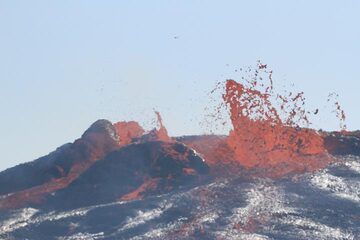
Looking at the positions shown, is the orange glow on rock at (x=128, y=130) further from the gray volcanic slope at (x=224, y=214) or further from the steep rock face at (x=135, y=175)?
the gray volcanic slope at (x=224, y=214)

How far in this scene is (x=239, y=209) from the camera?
4097 cm

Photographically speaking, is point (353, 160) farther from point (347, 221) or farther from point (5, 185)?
point (5, 185)

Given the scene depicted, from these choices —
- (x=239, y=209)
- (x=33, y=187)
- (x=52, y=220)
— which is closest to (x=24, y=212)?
(x=52, y=220)

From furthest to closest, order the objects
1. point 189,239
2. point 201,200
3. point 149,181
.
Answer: point 149,181
point 201,200
point 189,239

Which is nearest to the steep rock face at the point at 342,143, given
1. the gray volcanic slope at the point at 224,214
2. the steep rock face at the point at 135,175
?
the gray volcanic slope at the point at 224,214

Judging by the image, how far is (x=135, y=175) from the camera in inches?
1962

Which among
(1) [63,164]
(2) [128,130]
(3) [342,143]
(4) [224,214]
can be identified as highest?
(2) [128,130]

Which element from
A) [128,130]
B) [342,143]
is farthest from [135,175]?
[342,143]

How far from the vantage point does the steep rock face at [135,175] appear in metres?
47.4

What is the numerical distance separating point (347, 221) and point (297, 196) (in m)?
4.02

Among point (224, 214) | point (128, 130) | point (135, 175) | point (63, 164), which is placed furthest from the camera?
point (128, 130)

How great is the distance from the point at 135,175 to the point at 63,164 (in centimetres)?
637

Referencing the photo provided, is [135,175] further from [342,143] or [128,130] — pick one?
[342,143]

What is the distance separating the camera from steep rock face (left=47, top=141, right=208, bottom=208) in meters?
47.4
